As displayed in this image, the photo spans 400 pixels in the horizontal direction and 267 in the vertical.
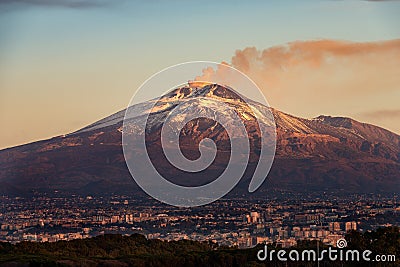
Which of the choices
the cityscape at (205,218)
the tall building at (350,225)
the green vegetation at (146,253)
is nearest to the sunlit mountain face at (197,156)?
the cityscape at (205,218)

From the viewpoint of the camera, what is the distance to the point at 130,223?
76.4 metres

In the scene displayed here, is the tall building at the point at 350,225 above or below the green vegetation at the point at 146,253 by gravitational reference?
above

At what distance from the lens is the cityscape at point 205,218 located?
63906mm

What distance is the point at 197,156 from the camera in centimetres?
11406

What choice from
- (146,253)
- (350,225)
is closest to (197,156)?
(350,225)

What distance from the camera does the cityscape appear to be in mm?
63906

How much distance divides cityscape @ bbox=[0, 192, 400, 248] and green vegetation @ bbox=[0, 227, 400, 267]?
11475mm

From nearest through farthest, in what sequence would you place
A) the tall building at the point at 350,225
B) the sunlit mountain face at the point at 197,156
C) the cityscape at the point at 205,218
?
the cityscape at the point at 205,218
the tall building at the point at 350,225
the sunlit mountain face at the point at 197,156

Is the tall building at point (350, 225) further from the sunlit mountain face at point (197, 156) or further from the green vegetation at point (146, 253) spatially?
the sunlit mountain face at point (197, 156)

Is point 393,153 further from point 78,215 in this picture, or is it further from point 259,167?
point 78,215

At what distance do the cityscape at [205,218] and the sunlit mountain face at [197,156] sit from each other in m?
5.86

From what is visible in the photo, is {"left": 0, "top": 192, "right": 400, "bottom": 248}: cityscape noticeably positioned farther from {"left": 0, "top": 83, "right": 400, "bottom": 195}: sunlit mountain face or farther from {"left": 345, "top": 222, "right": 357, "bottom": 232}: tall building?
{"left": 0, "top": 83, "right": 400, "bottom": 195}: sunlit mountain face

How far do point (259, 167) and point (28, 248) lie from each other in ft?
236

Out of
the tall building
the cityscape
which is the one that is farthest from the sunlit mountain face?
the tall building
